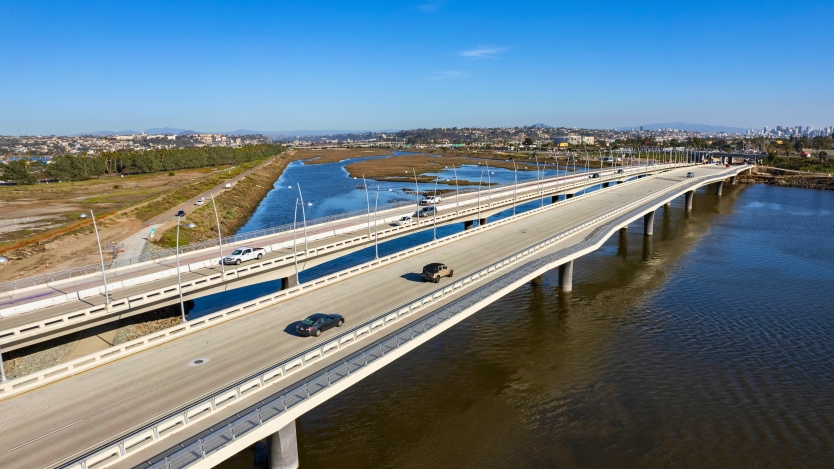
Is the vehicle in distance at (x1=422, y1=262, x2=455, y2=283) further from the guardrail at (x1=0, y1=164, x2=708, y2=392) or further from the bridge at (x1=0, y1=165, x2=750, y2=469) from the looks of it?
the guardrail at (x1=0, y1=164, x2=708, y2=392)

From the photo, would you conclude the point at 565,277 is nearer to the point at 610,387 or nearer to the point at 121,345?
the point at 610,387

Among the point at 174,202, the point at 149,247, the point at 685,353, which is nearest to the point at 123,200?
the point at 174,202

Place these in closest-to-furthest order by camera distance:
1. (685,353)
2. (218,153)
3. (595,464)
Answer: (595,464)
(685,353)
(218,153)

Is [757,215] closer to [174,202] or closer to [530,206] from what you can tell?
[530,206]

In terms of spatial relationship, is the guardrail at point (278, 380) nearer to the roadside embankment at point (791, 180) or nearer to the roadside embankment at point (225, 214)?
the roadside embankment at point (225, 214)

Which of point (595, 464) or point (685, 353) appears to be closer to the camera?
point (595, 464)

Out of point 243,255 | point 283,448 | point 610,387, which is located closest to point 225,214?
point 243,255
